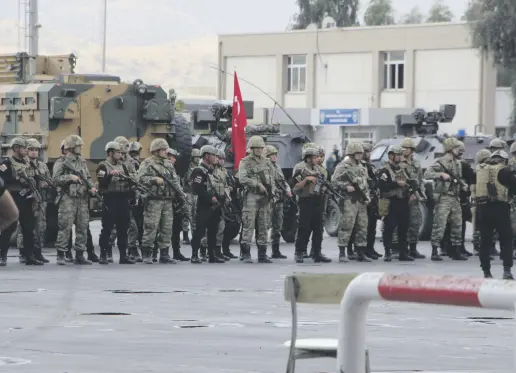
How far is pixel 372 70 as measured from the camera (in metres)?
62.8

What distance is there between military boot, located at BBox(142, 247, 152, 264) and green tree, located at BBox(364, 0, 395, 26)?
6966cm

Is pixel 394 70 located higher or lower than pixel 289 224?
higher

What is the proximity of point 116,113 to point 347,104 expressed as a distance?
1582 inches

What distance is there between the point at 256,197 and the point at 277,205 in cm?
144

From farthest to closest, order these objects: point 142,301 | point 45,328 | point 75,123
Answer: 1. point 75,123
2. point 142,301
3. point 45,328

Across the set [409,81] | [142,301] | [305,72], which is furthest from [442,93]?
[142,301]

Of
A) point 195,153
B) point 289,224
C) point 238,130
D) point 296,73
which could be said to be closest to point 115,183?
point 195,153

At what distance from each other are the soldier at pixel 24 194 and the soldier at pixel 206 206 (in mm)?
2096

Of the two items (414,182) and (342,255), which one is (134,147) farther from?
(414,182)

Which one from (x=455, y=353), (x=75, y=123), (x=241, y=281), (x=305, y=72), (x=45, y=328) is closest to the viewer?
(x=455, y=353)

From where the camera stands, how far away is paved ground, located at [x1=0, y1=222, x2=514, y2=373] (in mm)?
10594

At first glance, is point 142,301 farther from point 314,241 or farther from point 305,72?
point 305,72

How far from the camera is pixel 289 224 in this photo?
25.0 meters

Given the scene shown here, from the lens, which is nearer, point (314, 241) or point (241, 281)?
point (241, 281)
